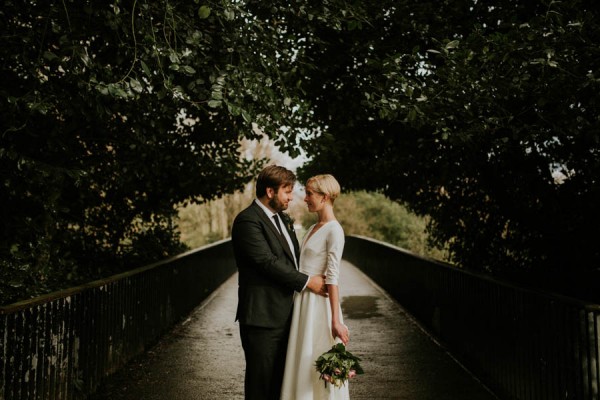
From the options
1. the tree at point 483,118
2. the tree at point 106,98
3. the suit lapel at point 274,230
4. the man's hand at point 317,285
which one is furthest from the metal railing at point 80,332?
the tree at point 483,118

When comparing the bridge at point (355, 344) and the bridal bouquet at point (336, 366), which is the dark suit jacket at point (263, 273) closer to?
the bridal bouquet at point (336, 366)

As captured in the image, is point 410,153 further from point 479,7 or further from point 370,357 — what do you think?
point 370,357

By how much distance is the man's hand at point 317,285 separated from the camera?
170 inches

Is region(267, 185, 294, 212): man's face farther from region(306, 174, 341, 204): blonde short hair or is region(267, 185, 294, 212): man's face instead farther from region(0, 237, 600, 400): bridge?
region(0, 237, 600, 400): bridge

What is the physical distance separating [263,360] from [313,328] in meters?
0.43

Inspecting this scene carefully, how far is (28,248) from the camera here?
7.79 m

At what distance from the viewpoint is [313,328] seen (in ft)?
14.3

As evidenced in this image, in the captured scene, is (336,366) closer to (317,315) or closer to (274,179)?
(317,315)

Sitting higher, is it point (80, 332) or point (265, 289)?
point (265, 289)

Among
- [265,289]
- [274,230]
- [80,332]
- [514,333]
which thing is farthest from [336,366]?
[80,332]

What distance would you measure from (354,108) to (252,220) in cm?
581

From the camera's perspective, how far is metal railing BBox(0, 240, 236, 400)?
467 cm

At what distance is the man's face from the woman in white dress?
14 cm

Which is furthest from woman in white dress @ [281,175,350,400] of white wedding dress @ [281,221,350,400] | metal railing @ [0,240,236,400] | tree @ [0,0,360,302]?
metal railing @ [0,240,236,400]
